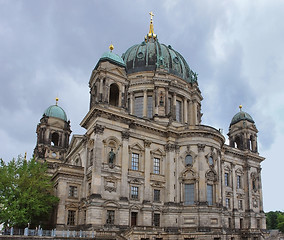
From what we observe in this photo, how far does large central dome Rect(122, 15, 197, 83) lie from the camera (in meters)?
55.9

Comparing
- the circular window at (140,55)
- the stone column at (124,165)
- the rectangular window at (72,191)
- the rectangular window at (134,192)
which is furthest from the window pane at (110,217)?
the circular window at (140,55)

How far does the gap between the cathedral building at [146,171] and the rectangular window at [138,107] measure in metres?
0.18

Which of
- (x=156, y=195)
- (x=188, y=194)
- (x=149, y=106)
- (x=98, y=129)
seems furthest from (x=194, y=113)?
(x=98, y=129)

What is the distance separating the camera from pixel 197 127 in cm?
4481

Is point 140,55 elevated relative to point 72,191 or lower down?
elevated

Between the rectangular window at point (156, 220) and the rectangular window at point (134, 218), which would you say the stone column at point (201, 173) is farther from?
the rectangular window at point (134, 218)

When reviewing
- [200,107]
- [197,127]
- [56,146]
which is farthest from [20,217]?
[200,107]

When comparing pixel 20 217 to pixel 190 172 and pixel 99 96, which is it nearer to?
pixel 99 96

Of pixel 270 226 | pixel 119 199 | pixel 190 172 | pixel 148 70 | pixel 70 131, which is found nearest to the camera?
pixel 119 199

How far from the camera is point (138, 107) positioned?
53.8 meters

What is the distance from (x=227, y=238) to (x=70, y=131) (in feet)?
126

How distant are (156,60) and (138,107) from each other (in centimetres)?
956

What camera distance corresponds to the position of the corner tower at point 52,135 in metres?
61.7

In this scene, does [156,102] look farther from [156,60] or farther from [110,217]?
[110,217]
